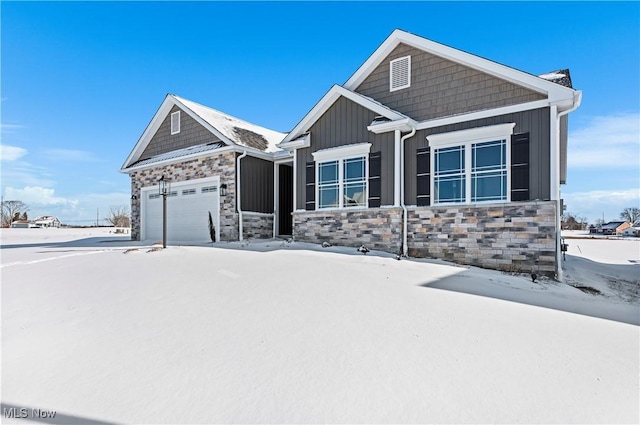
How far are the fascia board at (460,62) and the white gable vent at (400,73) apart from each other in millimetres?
410

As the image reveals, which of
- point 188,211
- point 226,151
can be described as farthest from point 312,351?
point 188,211

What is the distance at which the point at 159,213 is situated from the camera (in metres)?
15.6

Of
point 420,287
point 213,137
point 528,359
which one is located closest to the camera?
point 528,359

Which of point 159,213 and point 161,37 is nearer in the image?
point 161,37

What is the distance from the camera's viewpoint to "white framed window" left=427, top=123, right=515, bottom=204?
884cm

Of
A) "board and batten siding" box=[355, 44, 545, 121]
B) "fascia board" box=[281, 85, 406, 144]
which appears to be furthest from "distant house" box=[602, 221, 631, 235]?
"fascia board" box=[281, 85, 406, 144]

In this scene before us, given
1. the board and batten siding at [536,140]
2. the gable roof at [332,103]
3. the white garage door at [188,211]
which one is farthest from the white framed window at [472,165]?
the white garage door at [188,211]

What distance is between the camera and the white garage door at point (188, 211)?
1370 centimetres

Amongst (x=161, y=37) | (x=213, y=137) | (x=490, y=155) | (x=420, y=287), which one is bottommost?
(x=420, y=287)

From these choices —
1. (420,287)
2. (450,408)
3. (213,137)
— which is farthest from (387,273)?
(213,137)

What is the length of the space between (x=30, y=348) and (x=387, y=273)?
496cm

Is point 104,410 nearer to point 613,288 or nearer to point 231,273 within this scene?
point 231,273

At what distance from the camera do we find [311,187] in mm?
11477

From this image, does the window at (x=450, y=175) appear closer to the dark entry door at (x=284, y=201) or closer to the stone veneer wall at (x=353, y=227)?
the stone veneer wall at (x=353, y=227)
